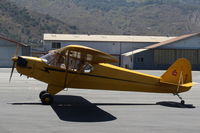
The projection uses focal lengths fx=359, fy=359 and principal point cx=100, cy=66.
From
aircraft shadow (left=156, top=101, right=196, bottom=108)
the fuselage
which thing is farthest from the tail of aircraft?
aircraft shadow (left=156, top=101, right=196, bottom=108)

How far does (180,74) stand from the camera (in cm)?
1437

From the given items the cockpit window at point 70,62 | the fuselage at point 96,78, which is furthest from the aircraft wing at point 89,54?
the fuselage at point 96,78

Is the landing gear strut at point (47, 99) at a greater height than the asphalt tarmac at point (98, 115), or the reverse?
the landing gear strut at point (47, 99)

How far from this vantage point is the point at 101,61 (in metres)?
13.2

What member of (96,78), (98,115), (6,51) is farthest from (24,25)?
(98,115)

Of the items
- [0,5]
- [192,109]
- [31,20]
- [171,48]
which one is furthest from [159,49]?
[0,5]

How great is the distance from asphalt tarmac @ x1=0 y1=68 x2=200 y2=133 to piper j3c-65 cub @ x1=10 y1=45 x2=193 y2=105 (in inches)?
29.6

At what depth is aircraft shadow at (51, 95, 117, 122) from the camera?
1125 cm

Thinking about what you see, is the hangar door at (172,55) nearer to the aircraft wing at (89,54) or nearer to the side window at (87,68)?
the side window at (87,68)

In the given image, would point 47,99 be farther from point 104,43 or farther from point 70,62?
point 104,43

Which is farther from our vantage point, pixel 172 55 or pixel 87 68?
pixel 172 55

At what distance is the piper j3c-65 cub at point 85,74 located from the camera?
13422 millimetres

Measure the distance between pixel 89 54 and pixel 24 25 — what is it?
162 meters

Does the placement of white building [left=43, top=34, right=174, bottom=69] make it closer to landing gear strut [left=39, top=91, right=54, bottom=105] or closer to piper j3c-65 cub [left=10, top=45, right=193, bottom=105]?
piper j3c-65 cub [left=10, top=45, right=193, bottom=105]
